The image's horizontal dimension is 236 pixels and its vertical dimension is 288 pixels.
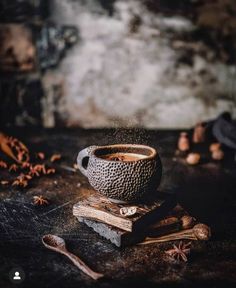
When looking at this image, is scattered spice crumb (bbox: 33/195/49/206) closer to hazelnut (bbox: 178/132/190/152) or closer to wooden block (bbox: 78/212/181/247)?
wooden block (bbox: 78/212/181/247)

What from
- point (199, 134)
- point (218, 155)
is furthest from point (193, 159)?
point (199, 134)

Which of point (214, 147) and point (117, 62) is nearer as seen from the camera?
point (214, 147)

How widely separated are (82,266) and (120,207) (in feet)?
0.80

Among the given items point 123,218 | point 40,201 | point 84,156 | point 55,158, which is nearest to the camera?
point 123,218

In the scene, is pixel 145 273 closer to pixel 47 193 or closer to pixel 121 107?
pixel 47 193

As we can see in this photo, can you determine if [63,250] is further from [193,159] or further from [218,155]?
[218,155]

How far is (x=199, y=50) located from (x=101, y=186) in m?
2.13

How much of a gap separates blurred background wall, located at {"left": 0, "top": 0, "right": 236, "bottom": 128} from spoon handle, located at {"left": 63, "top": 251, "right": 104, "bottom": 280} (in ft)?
6.32

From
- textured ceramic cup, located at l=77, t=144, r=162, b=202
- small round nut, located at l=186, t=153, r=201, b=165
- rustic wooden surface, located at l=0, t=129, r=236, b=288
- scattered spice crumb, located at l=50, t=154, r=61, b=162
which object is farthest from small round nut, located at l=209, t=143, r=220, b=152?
textured ceramic cup, located at l=77, t=144, r=162, b=202

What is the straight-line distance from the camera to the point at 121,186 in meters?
1.17

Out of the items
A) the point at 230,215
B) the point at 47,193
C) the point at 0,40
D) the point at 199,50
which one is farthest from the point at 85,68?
the point at 230,215

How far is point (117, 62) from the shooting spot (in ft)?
9.98

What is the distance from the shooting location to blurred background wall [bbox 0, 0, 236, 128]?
110 inches

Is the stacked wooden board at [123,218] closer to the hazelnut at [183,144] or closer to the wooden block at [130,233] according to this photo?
the wooden block at [130,233]
